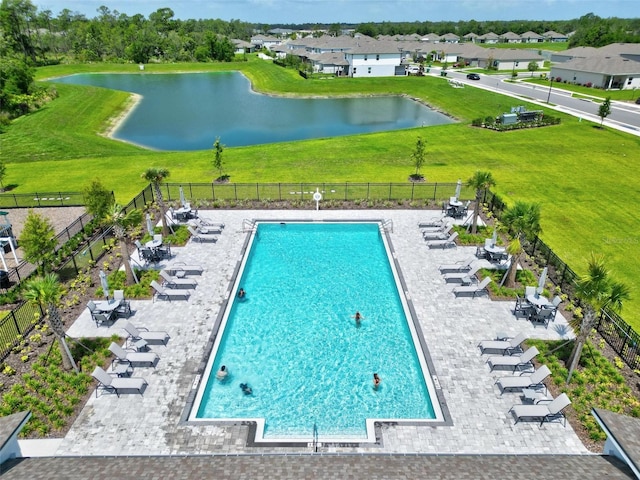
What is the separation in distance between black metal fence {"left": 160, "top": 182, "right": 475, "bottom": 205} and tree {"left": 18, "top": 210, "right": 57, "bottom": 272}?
1072cm

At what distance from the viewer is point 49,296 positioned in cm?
1434

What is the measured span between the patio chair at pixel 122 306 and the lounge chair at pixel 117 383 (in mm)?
4290

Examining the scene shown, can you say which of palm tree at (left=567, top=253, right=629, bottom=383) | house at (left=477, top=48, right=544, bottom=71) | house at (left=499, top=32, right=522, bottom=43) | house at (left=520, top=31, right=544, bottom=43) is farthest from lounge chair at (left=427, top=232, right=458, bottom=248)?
house at (left=520, top=31, right=544, bottom=43)

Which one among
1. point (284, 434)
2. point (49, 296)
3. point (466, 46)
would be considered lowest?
point (284, 434)

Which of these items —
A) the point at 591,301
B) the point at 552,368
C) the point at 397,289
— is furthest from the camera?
the point at 397,289

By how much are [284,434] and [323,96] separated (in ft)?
245

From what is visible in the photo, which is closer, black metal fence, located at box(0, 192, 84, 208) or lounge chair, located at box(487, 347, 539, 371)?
lounge chair, located at box(487, 347, 539, 371)

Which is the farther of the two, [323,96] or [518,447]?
[323,96]

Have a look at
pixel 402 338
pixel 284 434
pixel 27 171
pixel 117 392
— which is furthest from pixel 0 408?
pixel 27 171

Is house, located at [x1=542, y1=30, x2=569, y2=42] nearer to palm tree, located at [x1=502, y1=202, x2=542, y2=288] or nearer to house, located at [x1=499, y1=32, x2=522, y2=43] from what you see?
house, located at [x1=499, y1=32, x2=522, y2=43]

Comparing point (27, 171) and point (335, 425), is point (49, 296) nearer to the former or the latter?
point (335, 425)

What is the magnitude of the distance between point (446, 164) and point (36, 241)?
32.0 meters

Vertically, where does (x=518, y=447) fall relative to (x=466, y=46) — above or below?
below

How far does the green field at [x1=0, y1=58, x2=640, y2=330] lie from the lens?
26375mm
